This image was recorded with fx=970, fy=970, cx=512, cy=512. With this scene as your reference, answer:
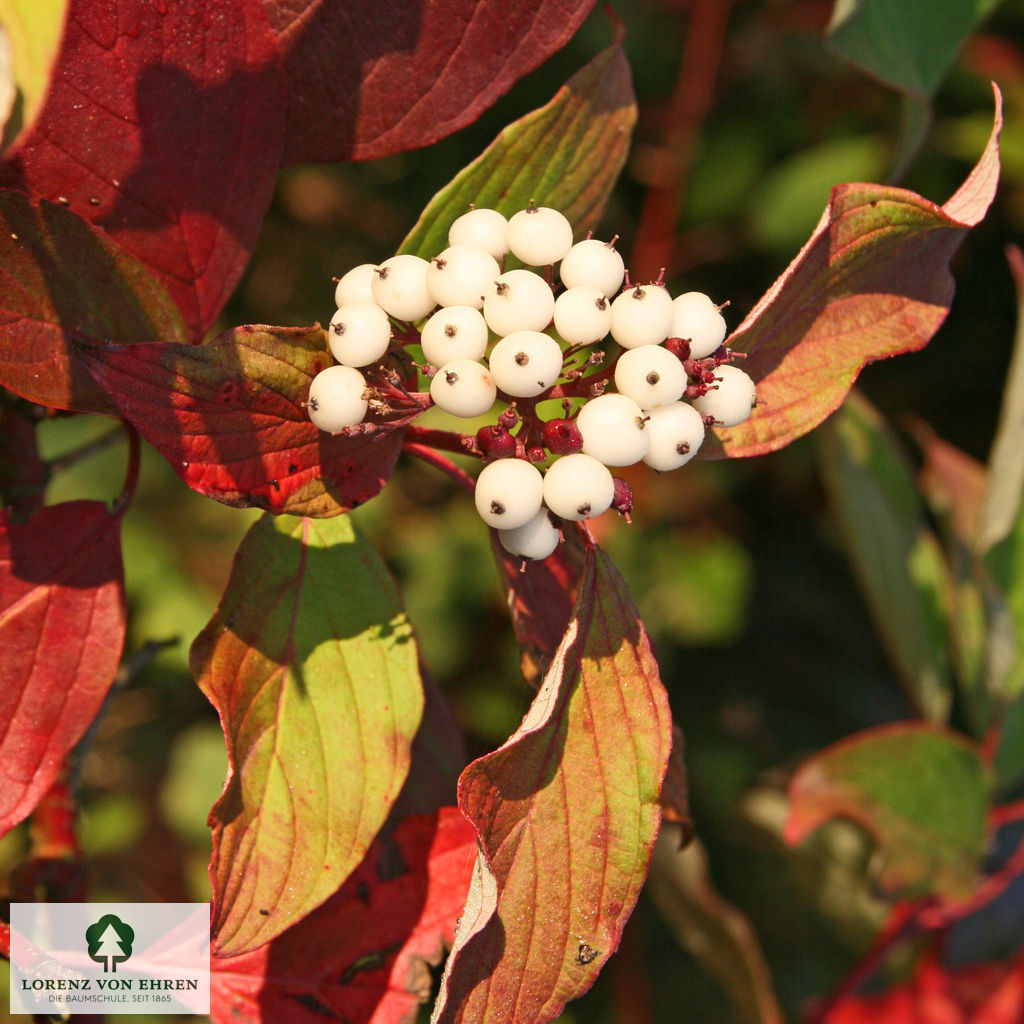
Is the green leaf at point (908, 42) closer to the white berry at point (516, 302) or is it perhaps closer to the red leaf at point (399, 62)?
the red leaf at point (399, 62)

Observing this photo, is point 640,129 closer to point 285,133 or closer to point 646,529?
point 646,529

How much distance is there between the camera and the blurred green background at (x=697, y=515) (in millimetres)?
1419

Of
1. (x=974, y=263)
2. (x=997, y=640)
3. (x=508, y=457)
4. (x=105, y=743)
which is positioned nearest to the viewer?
(x=508, y=457)

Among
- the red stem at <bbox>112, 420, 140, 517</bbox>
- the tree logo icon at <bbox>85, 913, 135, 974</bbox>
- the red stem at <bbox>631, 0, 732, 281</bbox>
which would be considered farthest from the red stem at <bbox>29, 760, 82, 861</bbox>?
the red stem at <bbox>631, 0, 732, 281</bbox>

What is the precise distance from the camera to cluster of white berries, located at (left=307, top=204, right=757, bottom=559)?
19.7 inches

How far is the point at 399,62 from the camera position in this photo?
24.1 inches

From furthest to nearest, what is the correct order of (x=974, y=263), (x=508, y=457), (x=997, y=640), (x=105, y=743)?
(x=974, y=263), (x=105, y=743), (x=997, y=640), (x=508, y=457)

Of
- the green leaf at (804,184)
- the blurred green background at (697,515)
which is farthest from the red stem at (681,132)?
the green leaf at (804,184)

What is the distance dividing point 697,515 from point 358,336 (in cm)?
126

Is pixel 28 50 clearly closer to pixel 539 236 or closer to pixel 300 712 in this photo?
pixel 539 236

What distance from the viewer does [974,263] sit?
162 cm

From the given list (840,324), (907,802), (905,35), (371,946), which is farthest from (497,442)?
(907,802)

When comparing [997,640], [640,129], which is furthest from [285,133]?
[640,129]

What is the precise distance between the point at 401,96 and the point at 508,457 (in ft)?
0.86
